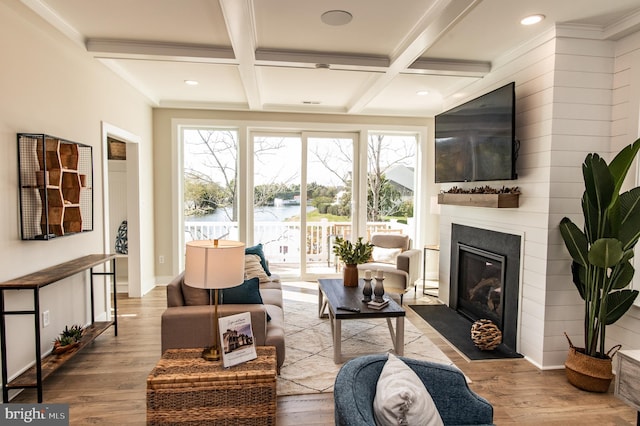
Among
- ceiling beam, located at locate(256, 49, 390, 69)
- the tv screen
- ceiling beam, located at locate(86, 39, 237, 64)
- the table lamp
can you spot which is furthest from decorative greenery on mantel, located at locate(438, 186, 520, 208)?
ceiling beam, located at locate(86, 39, 237, 64)

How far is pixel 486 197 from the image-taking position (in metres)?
3.35

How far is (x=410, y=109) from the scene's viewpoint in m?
5.57

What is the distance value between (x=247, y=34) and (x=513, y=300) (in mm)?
3230

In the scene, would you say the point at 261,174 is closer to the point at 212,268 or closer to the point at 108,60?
the point at 108,60

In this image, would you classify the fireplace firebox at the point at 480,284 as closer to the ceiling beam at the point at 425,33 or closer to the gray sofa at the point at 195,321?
the ceiling beam at the point at 425,33

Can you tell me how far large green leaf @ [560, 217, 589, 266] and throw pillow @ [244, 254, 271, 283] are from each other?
2.80m

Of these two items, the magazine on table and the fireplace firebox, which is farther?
the fireplace firebox

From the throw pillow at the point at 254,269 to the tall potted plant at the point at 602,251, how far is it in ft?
9.27

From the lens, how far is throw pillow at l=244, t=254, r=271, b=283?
12.9 ft

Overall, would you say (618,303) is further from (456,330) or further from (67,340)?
(67,340)

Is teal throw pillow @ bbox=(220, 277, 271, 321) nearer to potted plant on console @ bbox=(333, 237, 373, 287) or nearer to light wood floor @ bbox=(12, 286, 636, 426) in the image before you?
light wood floor @ bbox=(12, 286, 636, 426)

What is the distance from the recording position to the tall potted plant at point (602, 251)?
2465mm

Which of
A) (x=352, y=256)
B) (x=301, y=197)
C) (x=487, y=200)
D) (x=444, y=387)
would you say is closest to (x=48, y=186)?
(x=352, y=256)

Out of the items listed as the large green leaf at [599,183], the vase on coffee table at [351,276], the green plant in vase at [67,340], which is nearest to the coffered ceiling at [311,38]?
the large green leaf at [599,183]
